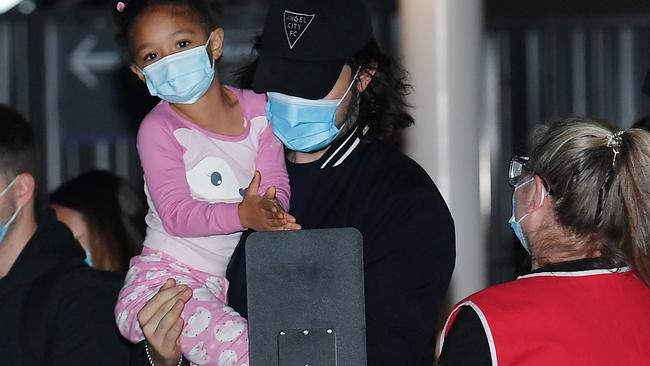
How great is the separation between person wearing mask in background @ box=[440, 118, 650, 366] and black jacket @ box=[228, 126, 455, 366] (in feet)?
0.40

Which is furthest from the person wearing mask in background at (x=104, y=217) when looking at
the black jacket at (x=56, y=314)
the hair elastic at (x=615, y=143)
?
the hair elastic at (x=615, y=143)

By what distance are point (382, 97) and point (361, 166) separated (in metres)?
0.24

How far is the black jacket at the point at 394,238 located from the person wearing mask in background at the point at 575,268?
0.40ft

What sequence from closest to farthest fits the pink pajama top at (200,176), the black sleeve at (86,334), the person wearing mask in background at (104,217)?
the pink pajama top at (200,176) < the black sleeve at (86,334) < the person wearing mask in background at (104,217)

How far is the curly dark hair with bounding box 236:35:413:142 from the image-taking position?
9.63ft

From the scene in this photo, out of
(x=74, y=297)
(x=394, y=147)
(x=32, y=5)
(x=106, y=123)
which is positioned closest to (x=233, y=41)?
(x=106, y=123)

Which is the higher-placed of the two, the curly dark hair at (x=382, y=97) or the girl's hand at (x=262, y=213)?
the curly dark hair at (x=382, y=97)

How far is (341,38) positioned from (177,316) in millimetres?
736

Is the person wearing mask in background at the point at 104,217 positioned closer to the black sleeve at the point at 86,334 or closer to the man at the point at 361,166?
the black sleeve at the point at 86,334

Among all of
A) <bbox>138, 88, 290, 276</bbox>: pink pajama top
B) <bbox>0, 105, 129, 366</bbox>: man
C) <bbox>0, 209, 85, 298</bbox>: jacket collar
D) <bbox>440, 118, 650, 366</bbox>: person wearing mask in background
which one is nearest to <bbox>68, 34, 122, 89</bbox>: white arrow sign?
<bbox>0, 105, 129, 366</bbox>: man

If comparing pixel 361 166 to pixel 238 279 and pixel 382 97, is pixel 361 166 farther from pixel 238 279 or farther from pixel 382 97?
pixel 238 279

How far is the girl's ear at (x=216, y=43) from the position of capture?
3088mm

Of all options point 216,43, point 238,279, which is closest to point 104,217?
point 216,43

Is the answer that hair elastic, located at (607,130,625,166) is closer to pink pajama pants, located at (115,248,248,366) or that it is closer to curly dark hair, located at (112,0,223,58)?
pink pajama pants, located at (115,248,248,366)
